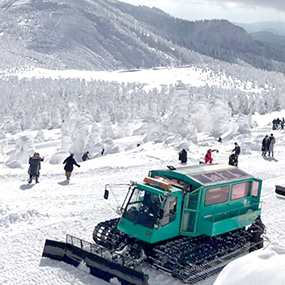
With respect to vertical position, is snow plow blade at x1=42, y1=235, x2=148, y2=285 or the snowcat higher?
the snowcat

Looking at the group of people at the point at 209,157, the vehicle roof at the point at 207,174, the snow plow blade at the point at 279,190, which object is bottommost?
the snow plow blade at the point at 279,190

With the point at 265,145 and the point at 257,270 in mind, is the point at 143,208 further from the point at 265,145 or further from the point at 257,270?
the point at 265,145

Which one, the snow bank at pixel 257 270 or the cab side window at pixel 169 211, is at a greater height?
the snow bank at pixel 257 270

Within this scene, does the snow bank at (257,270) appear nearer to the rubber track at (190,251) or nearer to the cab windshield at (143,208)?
the rubber track at (190,251)

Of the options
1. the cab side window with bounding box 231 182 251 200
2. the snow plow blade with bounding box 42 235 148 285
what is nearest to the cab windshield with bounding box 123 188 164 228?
the snow plow blade with bounding box 42 235 148 285

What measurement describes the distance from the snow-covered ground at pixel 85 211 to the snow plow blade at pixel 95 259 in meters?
0.20

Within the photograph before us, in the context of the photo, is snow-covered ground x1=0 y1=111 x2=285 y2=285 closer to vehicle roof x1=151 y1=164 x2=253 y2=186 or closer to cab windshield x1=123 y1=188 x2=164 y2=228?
cab windshield x1=123 y1=188 x2=164 y2=228

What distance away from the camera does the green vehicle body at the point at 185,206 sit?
10.7 m

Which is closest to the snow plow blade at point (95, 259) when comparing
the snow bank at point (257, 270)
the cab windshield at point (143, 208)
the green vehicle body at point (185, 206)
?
the green vehicle body at point (185, 206)

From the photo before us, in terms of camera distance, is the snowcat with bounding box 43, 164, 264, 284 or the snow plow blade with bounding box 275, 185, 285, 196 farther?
the snow plow blade with bounding box 275, 185, 285, 196

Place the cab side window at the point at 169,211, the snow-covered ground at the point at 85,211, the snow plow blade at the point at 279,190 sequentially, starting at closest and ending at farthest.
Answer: the snow-covered ground at the point at 85,211 → the cab side window at the point at 169,211 → the snow plow blade at the point at 279,190

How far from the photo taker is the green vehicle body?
10.7 metres

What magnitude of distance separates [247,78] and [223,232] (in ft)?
504

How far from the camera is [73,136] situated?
43094mm
